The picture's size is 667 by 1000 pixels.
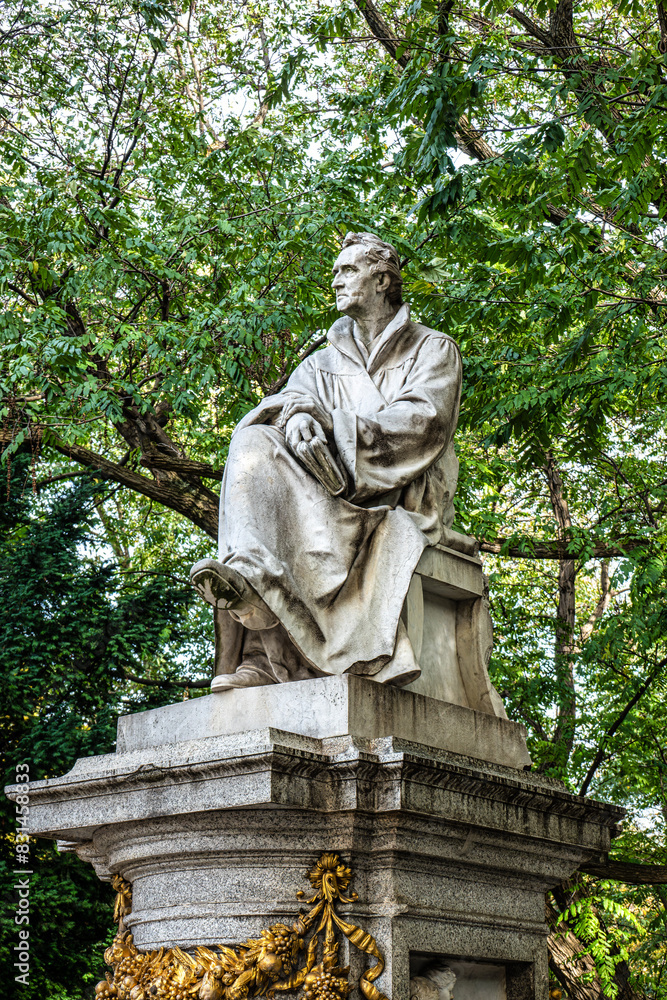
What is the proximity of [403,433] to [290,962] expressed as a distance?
192 centimetres

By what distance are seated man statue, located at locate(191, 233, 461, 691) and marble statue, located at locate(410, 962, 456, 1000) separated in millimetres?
938

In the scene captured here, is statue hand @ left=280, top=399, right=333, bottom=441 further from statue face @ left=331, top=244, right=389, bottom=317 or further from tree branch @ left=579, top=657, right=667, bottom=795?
tree branch @ left=579, top=657, right=667, bottom=795

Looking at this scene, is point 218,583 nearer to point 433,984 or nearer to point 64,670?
point 433,984

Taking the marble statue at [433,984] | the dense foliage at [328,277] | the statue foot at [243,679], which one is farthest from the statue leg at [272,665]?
the dense foliage at [328,277]

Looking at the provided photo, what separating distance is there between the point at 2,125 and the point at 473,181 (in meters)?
4.66

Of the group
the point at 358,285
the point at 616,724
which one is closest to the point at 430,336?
the point at 358,285

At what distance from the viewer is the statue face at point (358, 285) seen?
4758 mm

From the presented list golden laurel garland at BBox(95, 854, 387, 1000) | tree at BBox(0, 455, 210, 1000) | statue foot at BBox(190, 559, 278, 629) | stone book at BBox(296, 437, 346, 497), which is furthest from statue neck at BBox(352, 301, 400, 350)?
tree at BBox(0, 455, 210, 1000)

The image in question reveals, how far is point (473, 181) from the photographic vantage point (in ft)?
26.9

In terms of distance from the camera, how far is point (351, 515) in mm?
4062

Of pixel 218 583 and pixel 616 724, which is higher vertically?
pixel 616 724

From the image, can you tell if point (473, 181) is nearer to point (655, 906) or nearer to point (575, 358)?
point (575, 358)

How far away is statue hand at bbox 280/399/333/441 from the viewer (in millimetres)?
4238

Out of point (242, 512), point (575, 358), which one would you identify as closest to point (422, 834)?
point (242, 512)
